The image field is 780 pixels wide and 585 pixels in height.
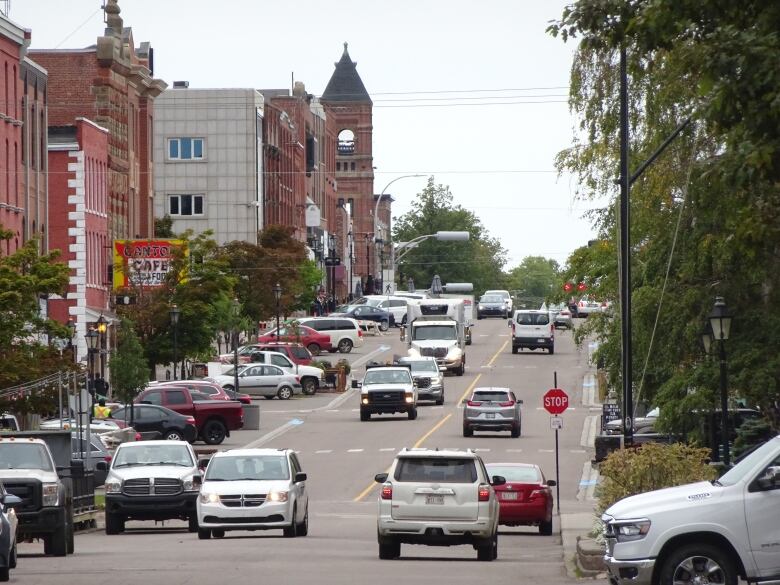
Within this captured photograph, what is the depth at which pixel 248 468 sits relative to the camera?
92.5ft

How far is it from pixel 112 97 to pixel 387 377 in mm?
25646

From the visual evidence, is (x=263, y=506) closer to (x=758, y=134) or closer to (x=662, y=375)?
(x=662, y=375)

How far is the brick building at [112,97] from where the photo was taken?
3059 inches

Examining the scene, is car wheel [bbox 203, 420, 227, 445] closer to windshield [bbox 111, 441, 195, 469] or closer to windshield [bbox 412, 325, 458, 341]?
windshield [bbox 111, 441, 195, 469]

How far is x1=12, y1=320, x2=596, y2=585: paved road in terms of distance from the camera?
21.1m

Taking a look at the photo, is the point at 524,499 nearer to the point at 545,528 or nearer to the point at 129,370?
the point at 545,528

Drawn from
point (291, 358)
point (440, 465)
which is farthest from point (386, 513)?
point (291, 358)

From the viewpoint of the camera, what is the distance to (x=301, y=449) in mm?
52156

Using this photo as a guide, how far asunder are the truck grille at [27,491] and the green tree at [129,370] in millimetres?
29180

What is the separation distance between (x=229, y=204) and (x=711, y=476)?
300 ft

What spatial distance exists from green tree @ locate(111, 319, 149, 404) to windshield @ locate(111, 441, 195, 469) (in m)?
22.4

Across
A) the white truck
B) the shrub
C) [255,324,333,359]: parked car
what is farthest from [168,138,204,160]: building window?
the shrub

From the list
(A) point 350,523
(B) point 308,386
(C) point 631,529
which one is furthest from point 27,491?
(B) point 308,386

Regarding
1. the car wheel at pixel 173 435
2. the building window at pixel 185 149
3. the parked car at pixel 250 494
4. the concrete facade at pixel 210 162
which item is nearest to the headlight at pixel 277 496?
the parked car at pixel 250 494
